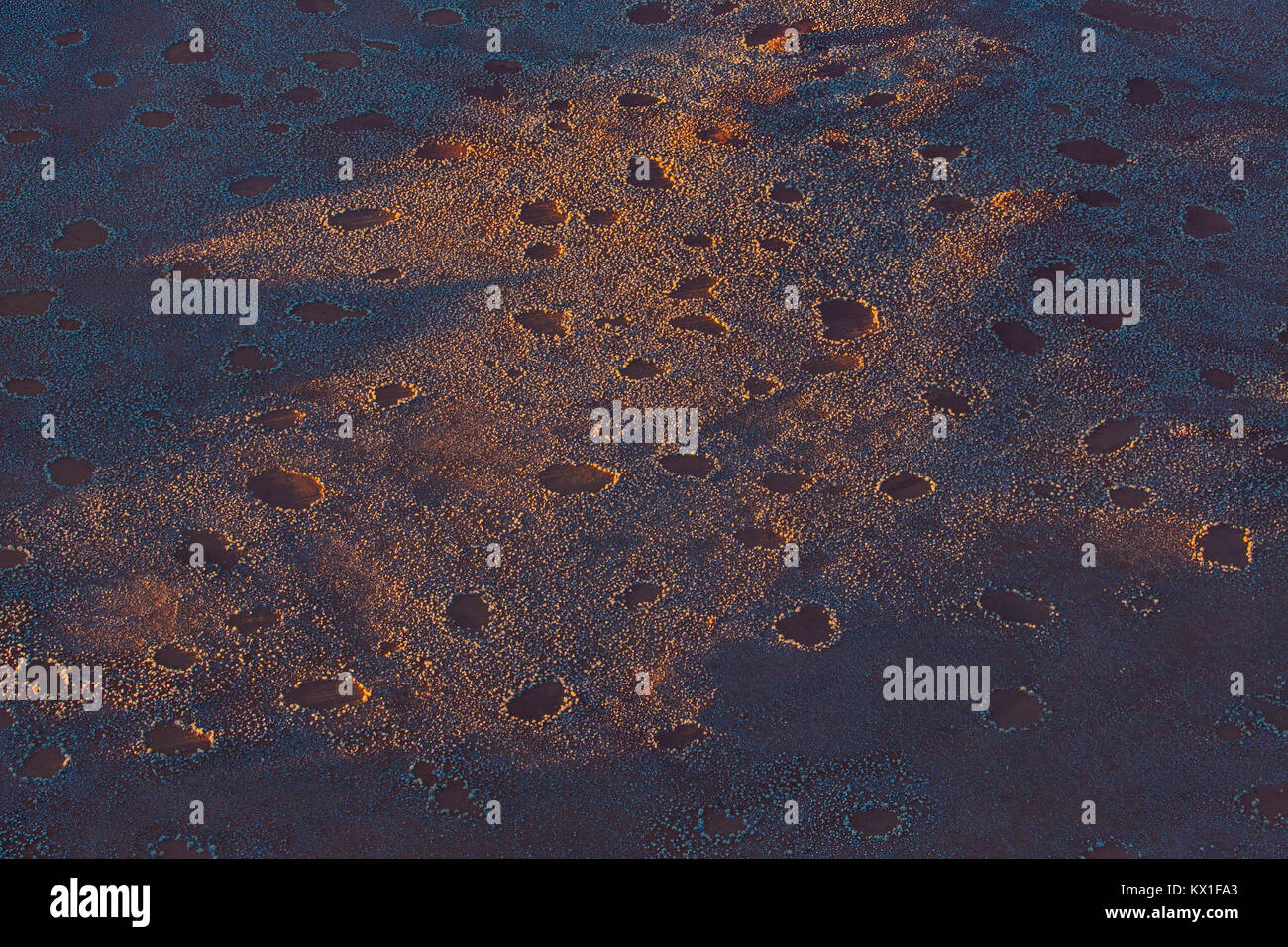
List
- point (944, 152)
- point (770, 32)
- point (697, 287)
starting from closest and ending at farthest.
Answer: point (697, 287) < point (944, 152) < point (770, 32)

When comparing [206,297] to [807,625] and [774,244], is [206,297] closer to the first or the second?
[774,244]

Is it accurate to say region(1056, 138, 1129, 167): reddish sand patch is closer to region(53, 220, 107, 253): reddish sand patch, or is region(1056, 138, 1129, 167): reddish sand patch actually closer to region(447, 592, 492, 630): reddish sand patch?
region(447, 592, 492, 630): reddish sand patch

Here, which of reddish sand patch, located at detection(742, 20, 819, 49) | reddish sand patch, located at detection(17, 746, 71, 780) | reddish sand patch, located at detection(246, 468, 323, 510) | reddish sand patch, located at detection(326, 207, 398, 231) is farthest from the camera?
reddish sand patch, located at detection(742, 20, 819, 49)

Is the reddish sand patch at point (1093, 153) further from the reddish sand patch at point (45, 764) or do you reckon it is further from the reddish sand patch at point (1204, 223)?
the reddish sand patch at point (45, 764)

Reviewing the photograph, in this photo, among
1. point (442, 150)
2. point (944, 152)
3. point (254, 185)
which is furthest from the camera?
point (442, 150)

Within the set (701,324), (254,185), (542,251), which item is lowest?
(701,324)

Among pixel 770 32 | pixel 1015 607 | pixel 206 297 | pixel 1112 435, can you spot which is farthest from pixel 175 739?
pixel 770 32

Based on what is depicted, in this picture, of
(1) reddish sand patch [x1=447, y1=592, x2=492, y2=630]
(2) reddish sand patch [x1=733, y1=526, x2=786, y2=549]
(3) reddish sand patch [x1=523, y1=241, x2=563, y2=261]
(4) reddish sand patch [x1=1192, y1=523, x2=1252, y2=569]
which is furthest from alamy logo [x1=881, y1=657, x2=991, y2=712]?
(3) reddish sand patch [x1=523, y1=241, x2=563, y2=261]

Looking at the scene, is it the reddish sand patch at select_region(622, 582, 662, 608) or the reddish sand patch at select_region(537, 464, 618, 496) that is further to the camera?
the reddish sand patch at select_region(537, 464, 618, 496)
